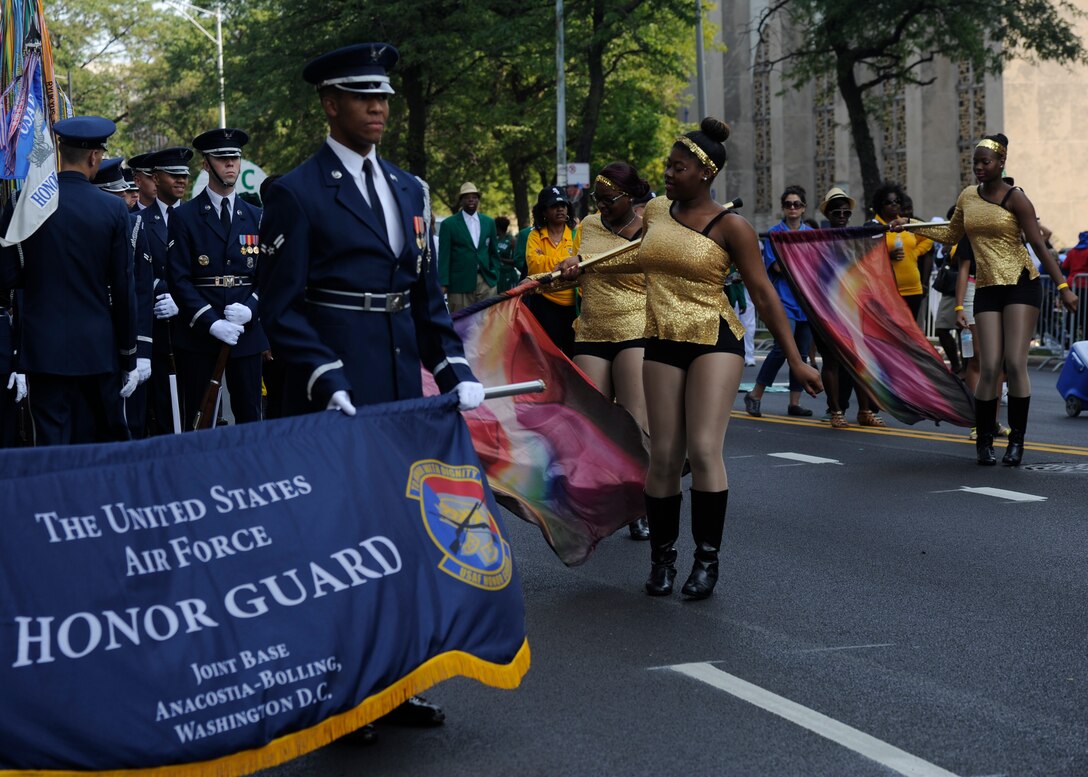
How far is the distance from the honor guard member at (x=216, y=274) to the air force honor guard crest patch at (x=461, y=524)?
4.74 m

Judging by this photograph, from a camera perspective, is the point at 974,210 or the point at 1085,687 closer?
the point at 1085,687

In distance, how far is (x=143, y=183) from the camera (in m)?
11.3

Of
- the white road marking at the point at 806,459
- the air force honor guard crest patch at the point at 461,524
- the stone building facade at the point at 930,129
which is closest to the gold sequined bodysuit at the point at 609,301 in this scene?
the white road marking at the point at 806,459

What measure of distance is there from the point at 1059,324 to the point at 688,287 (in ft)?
50.6

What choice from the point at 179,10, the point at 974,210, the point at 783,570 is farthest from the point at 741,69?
the point at 783,570

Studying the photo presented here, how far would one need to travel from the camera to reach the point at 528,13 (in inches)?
1256

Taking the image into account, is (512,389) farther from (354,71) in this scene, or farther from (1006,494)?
(1006,494)

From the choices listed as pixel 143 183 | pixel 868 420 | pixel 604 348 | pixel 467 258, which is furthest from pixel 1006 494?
pixel 467 258

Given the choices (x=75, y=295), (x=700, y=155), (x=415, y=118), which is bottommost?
(x=75, y=295)

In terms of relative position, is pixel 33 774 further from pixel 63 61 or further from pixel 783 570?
pixel 63 61

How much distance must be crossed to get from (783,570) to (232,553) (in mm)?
3749

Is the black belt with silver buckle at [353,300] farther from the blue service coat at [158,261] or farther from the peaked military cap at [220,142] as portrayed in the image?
the blue service coat at [158,261]

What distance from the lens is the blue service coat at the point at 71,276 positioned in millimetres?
7207

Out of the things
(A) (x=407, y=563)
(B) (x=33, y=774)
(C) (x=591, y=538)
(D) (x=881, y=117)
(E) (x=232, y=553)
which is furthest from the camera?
(D) (x=881, y=117)
